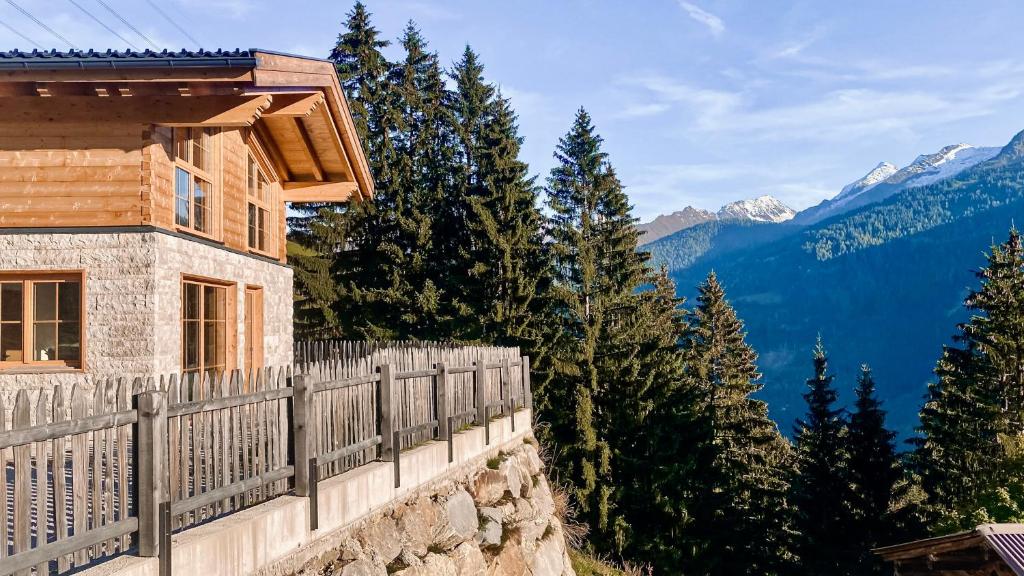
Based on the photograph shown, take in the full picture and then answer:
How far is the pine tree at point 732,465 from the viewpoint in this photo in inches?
1259

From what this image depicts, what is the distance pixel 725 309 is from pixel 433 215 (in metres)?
20.2

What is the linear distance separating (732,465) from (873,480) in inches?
257

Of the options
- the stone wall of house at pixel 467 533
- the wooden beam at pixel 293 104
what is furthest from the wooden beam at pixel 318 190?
the stone wall of house at pixel 467 533

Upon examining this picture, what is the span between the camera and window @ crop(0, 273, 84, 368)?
9875mm

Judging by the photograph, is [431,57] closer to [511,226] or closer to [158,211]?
[511,226]

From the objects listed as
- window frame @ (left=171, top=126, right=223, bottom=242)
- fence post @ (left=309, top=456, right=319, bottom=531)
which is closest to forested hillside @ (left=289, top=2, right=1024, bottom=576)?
window frame @ (left=171, top=126, right=223, bottom=242)

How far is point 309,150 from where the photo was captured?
15.6m

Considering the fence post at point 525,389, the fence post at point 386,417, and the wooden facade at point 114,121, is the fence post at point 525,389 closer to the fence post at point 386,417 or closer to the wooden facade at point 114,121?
the fence post at point 386,417

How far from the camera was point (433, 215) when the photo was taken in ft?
112

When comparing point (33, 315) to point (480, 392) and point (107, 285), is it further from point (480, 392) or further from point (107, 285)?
point (480, 392)

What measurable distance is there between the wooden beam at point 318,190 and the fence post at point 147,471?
12.3 metres

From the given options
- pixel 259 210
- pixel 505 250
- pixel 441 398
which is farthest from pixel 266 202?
pixel 505 250

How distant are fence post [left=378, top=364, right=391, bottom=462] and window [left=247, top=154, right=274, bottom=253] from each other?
6.88 metres

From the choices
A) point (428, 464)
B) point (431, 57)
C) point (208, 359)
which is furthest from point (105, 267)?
point (431, 57)
